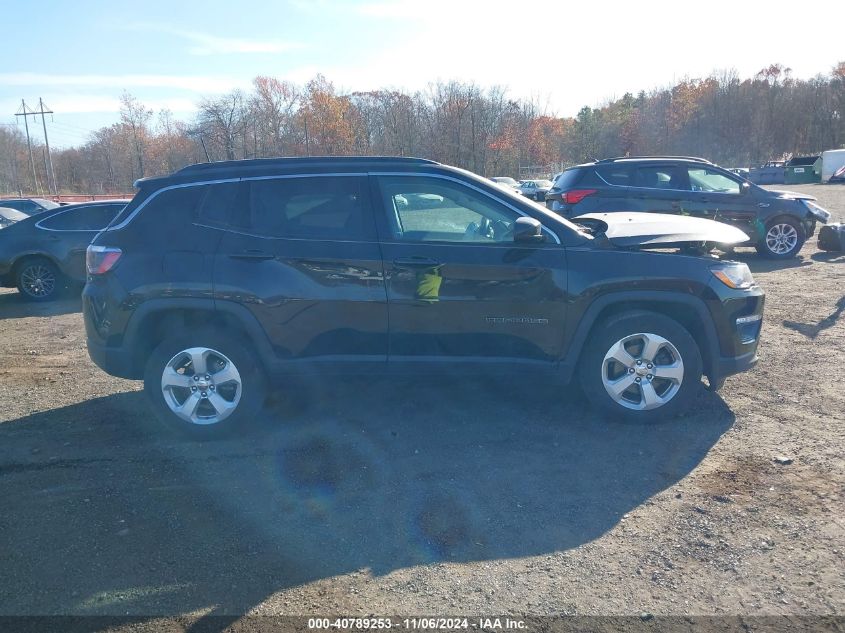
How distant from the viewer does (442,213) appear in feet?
16.2

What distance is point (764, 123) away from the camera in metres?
69.9

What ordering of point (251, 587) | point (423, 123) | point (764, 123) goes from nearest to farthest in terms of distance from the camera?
point (251, 587) < point (423, 123) < point (764, 123)

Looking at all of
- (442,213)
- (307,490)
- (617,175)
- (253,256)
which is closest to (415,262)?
(442,213)

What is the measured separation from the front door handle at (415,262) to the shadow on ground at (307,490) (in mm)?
1002

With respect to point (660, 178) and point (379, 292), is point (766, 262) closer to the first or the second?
point (660, 178)

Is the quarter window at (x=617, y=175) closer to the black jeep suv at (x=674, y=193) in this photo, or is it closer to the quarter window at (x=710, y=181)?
the black jeep suv at (x=674, y=193)

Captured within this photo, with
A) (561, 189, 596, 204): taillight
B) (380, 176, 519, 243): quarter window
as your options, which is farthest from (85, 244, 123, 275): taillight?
(561, 189, 596, 204): taillight

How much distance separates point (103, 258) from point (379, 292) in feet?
6.65

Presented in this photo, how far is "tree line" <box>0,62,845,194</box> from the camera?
42.8 meters

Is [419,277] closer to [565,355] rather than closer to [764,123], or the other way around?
[565,355]

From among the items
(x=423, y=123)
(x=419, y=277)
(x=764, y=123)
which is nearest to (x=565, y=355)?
(x=419, y=277)

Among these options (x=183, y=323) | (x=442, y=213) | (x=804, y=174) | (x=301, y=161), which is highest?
(x=804, y=174)

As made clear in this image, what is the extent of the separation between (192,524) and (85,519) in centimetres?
65

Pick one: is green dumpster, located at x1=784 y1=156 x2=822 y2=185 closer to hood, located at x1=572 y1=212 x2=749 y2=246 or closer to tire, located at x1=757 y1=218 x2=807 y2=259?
tire, located at x1=757 y1=218 x2=807 y2=259
